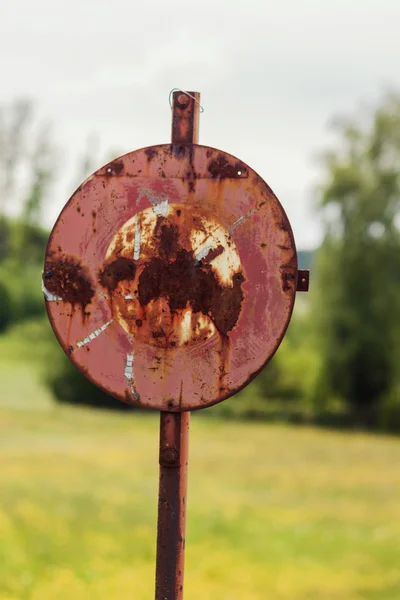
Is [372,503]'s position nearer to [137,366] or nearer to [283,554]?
[283,554]

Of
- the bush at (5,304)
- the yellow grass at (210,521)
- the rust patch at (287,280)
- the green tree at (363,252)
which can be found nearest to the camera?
the rust patch at (287,280)

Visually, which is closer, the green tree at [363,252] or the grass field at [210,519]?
the grass field at [210,519]

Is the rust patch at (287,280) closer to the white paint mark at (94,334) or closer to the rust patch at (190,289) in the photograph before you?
the rust patch at (190,289)

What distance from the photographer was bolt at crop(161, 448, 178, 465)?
8.07 ft

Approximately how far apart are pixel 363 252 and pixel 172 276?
2169cm

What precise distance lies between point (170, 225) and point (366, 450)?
18.1 metres

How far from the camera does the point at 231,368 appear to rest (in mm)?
2426

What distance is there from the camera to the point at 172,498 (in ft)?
8.10

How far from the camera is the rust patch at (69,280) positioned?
8.10 feet

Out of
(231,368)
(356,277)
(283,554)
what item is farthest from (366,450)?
(231,368)

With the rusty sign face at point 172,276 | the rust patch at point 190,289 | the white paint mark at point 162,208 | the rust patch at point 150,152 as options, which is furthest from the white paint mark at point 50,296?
the rust patch at point 150,152

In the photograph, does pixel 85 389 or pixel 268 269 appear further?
pixel 85 389

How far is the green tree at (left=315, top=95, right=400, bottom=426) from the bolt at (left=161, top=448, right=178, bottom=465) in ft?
70.4

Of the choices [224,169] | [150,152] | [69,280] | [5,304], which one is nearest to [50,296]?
[69,280]
